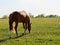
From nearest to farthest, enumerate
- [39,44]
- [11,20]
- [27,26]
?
[39,44]
[11,20]
[27,26]

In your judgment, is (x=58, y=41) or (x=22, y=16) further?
(x=22, y=16)

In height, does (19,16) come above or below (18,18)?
above

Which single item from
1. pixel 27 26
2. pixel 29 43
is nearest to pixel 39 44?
pixel 29 43

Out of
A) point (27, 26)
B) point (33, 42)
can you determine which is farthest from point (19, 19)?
point (33, 42)

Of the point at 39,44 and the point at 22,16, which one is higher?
the point at 22,16

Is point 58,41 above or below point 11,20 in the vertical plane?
below

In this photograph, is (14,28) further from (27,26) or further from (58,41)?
(58,41)

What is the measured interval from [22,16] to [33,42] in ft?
14.1

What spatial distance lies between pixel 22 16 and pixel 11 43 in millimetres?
4561

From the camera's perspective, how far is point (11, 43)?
15.6 metres

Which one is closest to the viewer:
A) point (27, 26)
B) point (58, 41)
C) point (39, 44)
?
point (39, 44)

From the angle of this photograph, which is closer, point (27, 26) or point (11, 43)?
point (11, 43)

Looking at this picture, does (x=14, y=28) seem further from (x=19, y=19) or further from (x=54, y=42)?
(x=54, y=42)

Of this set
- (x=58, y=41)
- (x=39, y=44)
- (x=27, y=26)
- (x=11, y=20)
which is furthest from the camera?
(x=27, y=26)
